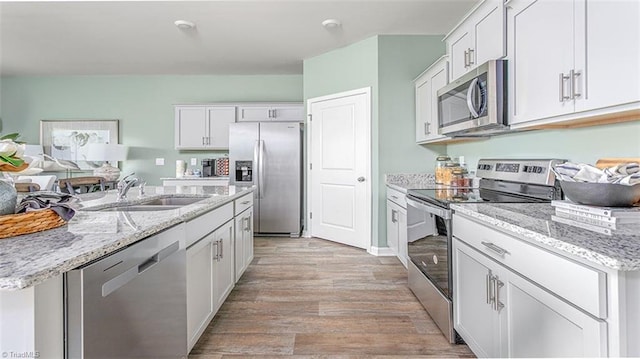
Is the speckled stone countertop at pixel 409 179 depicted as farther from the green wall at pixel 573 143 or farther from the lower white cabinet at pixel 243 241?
the lower white cabinet at pixel 243 241

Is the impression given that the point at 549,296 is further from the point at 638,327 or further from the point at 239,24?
the point at 239,24

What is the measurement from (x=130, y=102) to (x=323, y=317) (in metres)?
5.18

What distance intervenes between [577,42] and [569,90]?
20 centimetres

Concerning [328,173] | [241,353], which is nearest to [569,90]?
[241,353]

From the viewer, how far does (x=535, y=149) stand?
219 centimetres

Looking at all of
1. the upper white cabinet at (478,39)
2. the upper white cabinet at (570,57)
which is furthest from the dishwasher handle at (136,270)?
the upper white cabinet at (478,39)

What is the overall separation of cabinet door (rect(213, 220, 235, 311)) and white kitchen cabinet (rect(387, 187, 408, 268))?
1484 millimetres

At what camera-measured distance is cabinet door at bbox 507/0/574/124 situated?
146cm

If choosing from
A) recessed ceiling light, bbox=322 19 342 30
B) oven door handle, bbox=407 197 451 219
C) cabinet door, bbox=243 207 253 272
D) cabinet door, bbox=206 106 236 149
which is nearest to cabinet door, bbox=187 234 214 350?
cabinet door, bbox=243 207 253 272

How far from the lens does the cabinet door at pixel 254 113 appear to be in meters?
5.16

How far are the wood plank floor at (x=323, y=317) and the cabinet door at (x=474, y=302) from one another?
232mm

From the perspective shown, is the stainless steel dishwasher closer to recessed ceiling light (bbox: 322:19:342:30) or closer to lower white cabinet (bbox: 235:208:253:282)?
lower white cabinet (bbox: 235:208:253:282)

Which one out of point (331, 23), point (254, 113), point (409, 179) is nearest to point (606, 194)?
point (409, 179)

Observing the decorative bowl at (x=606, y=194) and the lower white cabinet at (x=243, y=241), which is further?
the lower white cabinet at (x=243, y=241)
